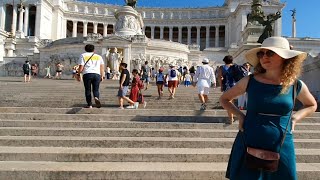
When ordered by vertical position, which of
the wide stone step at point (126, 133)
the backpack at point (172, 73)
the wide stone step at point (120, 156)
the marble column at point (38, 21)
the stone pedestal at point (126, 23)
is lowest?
the wide stone step at point (120, 156)

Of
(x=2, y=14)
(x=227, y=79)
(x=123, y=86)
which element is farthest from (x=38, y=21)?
(x=227, y=79)

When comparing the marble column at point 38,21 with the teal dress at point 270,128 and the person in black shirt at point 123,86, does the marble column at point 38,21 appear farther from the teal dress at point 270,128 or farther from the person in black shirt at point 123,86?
the teal dress at point 270,128

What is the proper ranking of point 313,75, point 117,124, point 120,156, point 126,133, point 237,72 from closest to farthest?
point 120,156, point 126,133, point 117,124, point 237,72, point 313,75

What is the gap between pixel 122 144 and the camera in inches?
267

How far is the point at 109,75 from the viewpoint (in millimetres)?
31484

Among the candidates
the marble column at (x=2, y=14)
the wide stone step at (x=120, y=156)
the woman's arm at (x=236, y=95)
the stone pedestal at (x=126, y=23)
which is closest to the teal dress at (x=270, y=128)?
the woman's arm at (x=236, y=95)

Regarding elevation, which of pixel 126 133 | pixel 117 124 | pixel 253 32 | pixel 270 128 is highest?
pixel 253 32

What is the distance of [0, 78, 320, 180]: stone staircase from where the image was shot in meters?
5.39

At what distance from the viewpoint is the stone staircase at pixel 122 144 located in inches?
212

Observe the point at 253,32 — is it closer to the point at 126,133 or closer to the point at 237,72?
the point at 237,72

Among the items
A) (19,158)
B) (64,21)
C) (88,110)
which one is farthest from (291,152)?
(64,21)

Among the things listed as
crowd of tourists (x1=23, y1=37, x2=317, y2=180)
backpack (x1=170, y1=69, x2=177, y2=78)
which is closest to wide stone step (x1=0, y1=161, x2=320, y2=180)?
crowd of tourists (x1=23, y1=37, x2=317, y2=180)

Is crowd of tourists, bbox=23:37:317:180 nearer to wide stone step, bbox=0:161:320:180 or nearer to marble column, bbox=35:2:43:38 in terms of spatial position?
wide stone step, bbox=0:161:320:180

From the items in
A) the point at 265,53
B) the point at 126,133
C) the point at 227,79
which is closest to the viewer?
the point at 265,53
